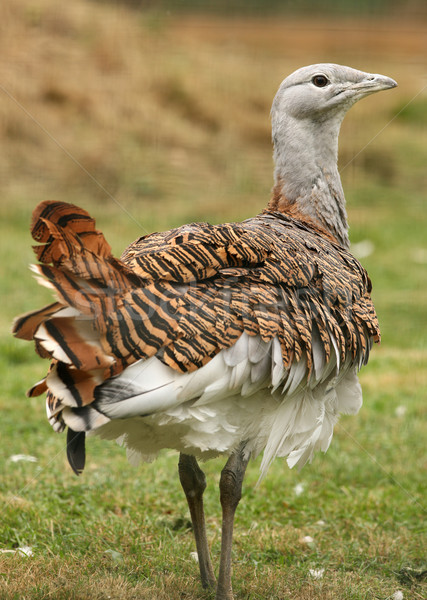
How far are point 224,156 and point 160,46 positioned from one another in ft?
6.47

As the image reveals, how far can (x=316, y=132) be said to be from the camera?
408cm

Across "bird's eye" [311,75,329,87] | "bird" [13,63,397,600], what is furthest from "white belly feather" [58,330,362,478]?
"bird's eye" [311,75,329,87]

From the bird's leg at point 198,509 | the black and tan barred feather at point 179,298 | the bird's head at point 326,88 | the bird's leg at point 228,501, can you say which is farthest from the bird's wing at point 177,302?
the bird's head at point 326,88

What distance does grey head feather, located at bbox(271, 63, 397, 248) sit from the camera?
4004 millimetres

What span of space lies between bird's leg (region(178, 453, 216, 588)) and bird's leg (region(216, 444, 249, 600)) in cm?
26

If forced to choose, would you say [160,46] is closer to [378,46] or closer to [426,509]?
[378,46]

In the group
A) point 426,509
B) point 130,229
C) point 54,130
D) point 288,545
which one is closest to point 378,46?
point 130,229

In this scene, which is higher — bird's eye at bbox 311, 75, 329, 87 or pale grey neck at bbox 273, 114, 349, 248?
bird's eye at bbox 311, 75, 329, 87

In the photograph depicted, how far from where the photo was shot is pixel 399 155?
10.9 m

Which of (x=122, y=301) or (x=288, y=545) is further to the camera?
(x=288, y=545)

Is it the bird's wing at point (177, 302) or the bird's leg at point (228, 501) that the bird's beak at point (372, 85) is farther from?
the bird's leg at point (228, 501)

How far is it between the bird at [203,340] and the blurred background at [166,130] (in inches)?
207

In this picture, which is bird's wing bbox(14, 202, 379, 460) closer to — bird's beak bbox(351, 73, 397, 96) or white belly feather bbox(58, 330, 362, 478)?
white belly feather bbox(58, 330, 362, 478)

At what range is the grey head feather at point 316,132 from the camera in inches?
158
